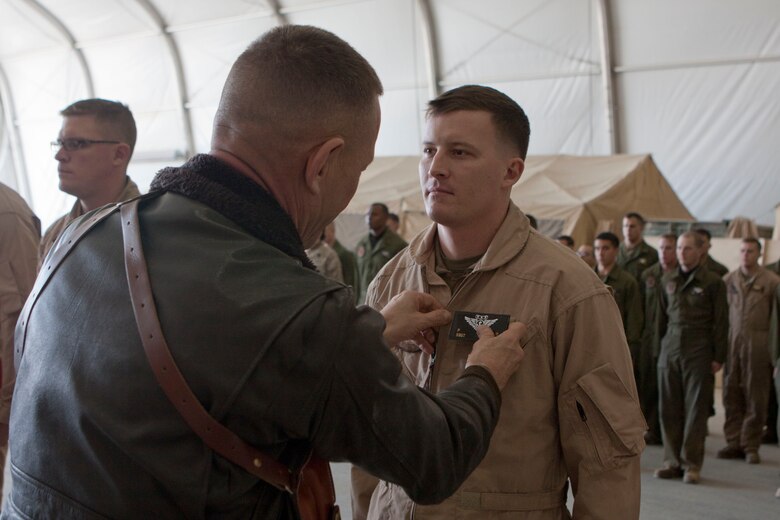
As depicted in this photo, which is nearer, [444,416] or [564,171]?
[444,416]

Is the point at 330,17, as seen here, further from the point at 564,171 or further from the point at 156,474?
the point at 156,474

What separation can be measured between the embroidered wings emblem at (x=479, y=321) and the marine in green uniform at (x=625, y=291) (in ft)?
18.4

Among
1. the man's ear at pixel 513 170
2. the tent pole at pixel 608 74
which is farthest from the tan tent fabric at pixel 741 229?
the man's ear at pixel 513 170

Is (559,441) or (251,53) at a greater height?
(251,53)

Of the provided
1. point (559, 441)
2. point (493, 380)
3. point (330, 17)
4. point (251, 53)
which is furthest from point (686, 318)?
point (330, 17)

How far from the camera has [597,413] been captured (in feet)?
6.88

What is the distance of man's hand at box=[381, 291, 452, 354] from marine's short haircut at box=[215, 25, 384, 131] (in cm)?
77

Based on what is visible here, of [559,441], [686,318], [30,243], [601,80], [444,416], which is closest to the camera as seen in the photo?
[444,416]

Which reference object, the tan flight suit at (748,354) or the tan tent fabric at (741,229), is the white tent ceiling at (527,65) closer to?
the tan tent fabric at (741,229)

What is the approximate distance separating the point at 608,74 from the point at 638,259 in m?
6.78

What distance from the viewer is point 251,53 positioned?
4.80 ft

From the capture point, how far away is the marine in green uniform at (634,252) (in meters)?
8.85

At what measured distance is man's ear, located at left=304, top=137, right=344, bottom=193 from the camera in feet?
4.75

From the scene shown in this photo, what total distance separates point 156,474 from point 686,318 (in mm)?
6463
